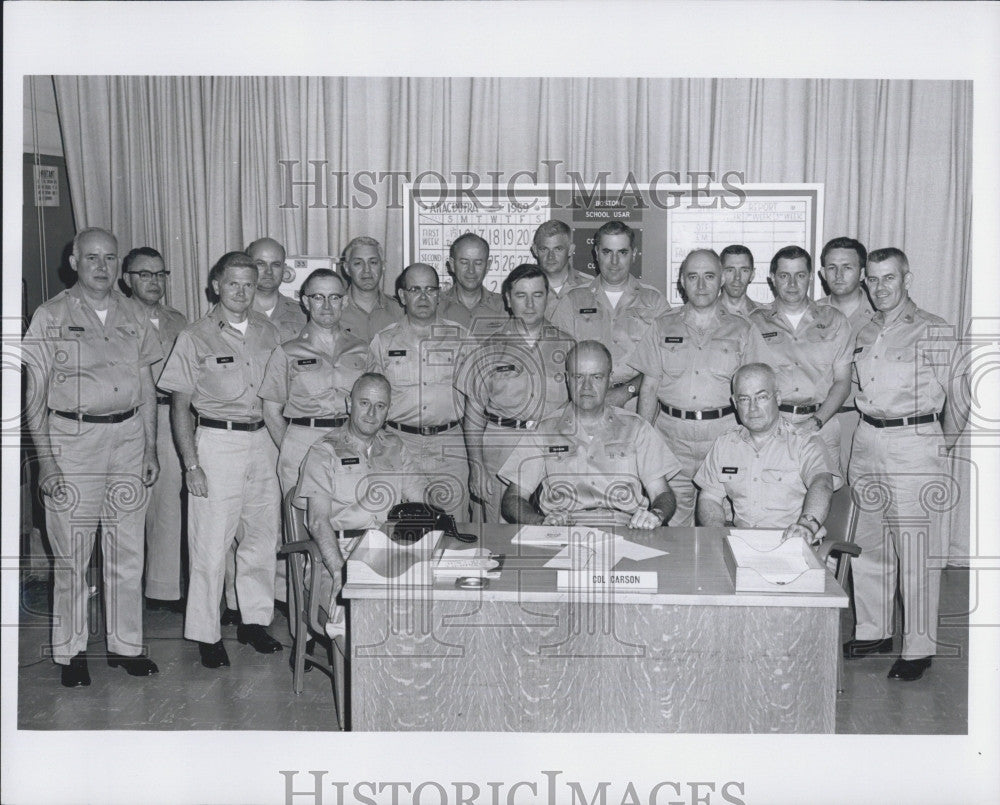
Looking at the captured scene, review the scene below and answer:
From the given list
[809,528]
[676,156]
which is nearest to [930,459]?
[809,528]

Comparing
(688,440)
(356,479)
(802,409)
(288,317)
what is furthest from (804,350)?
(288,317)

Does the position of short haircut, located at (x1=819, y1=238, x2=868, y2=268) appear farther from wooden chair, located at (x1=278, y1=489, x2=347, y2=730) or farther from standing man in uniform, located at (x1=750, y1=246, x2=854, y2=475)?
wooden chair, located at (x1=278, y1=489, x2=347, y2=730)

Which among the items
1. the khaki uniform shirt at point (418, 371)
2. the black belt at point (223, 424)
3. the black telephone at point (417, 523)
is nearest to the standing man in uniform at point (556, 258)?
the khaki uniform shirt at point (418, 371)

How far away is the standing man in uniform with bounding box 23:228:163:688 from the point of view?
4215 millimetres

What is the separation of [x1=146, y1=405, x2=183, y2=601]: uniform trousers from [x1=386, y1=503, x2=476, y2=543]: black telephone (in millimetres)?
1702

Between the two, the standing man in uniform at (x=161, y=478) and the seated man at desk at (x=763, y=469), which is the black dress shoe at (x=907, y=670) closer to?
the seated man at desk at (x=763, y=469)

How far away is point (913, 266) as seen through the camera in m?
5.57

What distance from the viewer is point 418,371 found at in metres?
4.75

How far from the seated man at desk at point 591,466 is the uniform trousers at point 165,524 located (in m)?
1.76

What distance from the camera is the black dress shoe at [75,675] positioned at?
4238 mm

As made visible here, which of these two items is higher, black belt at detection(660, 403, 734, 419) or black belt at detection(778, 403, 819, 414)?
black belt at detection(778, 403, 819, 414)

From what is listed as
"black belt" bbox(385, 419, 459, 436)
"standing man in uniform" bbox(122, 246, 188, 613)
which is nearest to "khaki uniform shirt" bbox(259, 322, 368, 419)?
"black belt" bbox(385, 419, 459, 436)

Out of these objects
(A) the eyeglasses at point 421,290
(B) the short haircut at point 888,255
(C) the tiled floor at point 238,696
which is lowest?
(C) the tiled floor at point 238,696

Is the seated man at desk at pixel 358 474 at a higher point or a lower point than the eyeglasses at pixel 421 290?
lower
